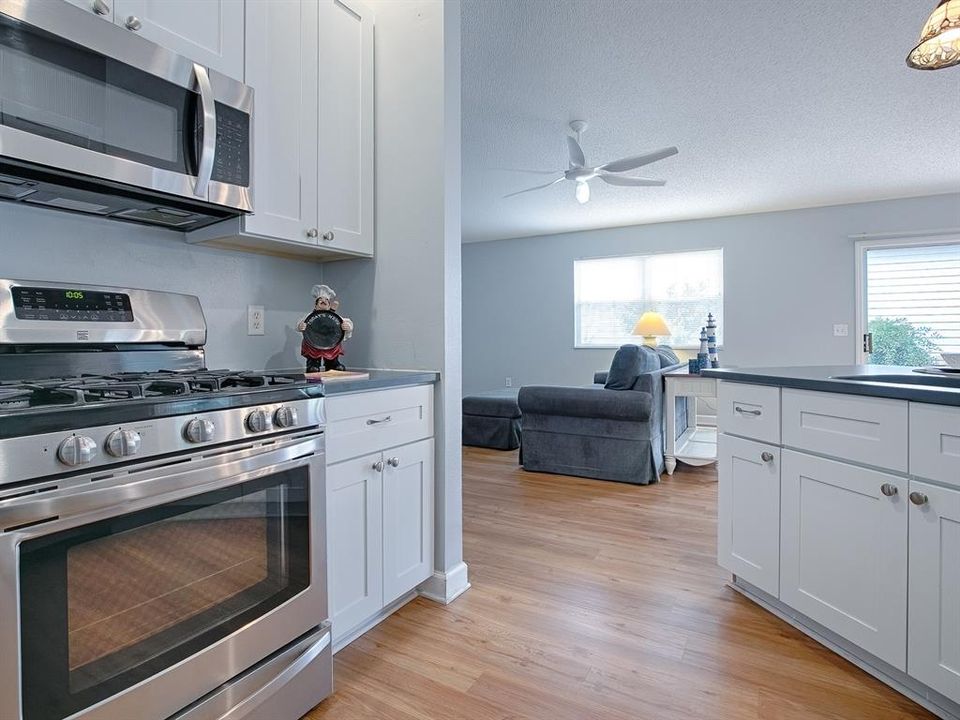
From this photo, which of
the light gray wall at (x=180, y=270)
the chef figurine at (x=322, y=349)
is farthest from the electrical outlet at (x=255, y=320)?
the chef figurine at (x=322, y=349)

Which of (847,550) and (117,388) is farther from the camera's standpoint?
(847,550)

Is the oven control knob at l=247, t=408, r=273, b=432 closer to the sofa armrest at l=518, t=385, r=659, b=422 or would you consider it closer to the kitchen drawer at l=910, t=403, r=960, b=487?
the kitchen drawer at l=910, t=403, r=960, b=487

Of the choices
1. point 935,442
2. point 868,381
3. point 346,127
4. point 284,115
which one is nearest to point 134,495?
point 284,115

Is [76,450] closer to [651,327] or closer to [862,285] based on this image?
[651,327]

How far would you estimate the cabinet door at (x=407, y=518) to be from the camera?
1831 mm

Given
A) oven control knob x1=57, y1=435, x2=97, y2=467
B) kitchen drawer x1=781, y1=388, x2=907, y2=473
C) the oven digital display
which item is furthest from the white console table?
oven control knob x1=57, y1=435, x2=97, y2=467

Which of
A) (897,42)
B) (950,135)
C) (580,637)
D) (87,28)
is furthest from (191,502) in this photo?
(950,135)

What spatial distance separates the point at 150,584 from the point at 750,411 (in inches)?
79.1

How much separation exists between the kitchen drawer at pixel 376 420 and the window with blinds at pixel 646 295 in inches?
204

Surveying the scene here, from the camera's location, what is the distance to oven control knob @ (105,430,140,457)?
99cm

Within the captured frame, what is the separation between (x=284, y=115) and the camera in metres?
1.82

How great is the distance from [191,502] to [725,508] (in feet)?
6.44

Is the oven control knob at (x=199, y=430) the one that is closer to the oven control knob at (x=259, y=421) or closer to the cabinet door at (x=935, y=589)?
the oven control knob at (x=259, y=421)

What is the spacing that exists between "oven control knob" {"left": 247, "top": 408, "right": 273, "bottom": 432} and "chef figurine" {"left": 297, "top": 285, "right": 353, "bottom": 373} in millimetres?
668
